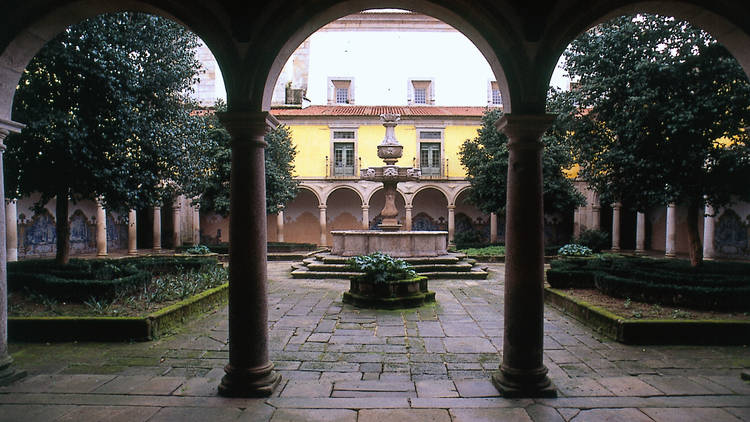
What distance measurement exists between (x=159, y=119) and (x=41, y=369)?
18.4 ft

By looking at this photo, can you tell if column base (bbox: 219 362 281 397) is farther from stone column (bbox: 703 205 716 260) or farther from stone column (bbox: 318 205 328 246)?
stone column (bbox: 318 205 328 246)

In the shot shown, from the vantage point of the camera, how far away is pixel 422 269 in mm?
10812

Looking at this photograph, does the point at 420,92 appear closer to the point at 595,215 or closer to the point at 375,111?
the point at 375,111

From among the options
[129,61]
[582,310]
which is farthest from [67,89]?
[582,310]

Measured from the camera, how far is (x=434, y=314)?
21.4 feet

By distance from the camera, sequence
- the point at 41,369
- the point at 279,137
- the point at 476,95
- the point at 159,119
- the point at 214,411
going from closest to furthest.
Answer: the point at 214,411 < the point at 41,369 < the point at 159,119 < the point at 279,137 < the point at 476,95

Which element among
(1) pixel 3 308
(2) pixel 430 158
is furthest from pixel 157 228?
(1) pixel 3 308

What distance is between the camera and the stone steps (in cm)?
1053

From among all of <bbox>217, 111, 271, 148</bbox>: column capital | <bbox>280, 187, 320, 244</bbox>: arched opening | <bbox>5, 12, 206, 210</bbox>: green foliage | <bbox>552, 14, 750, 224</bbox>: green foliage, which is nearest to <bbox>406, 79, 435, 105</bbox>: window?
<bbox>280, 187, 320, 244</bbox>: arched opening

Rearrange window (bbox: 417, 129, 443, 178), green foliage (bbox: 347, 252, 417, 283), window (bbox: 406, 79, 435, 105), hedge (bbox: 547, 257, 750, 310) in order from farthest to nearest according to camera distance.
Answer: window (bbox: 406, 79, 435, 105)
window (bbox: 417, 129, 443, 178)
green foliage (bbox: 347, 252, 417, 283)
hedge (bbox: 547, 257, 750, 310)

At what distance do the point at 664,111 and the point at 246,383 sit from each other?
821 cm

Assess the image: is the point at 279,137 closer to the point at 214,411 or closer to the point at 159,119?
the point at 159,119

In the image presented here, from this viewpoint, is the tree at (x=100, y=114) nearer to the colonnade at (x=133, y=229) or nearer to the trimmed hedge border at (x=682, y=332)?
the colonnade at (x=133, y=229)

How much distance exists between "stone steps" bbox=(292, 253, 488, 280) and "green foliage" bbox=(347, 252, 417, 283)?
2929 millimetres
